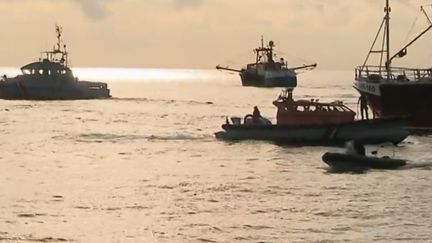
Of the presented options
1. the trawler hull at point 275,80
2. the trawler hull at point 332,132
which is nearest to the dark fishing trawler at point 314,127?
the trawler hull at point 332,132

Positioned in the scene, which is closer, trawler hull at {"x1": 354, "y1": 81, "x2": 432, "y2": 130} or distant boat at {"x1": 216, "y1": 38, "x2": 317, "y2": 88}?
trawler hull at {"x1": 354, "y1": 81, "x2": 432, "y2": 130}

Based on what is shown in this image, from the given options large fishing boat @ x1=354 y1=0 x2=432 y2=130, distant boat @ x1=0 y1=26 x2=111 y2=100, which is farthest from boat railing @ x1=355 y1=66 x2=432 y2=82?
distant boat @ x1=0 y1=26 x2=111 y2=100

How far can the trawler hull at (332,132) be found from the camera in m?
48.5

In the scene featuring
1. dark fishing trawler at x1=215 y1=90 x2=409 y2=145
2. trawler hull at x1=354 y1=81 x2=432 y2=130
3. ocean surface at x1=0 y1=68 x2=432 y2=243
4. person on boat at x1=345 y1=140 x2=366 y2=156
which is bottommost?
ocean surface at x1=0 y1=68 x2=432 y2=243

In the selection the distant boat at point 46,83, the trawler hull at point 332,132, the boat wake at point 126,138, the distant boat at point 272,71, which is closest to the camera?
the trawler hull at point 332,132

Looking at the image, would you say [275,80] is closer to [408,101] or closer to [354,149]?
[408,101]

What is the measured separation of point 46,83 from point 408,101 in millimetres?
61029

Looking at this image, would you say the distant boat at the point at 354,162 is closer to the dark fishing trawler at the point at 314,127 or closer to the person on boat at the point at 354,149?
the person on boat at the point at 354,149

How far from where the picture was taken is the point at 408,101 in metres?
58.2

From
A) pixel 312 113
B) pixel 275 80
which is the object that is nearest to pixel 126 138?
pixel 312 113

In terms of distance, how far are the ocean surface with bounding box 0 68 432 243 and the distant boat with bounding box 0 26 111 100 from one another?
5007 centimetres

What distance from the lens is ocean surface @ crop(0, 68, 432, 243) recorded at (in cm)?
2511

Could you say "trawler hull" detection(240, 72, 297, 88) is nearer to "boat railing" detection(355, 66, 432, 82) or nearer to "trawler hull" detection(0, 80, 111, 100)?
"trawler hull" detection(0, 80, 111, 100)

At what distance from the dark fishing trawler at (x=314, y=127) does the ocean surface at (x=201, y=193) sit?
69 cm
